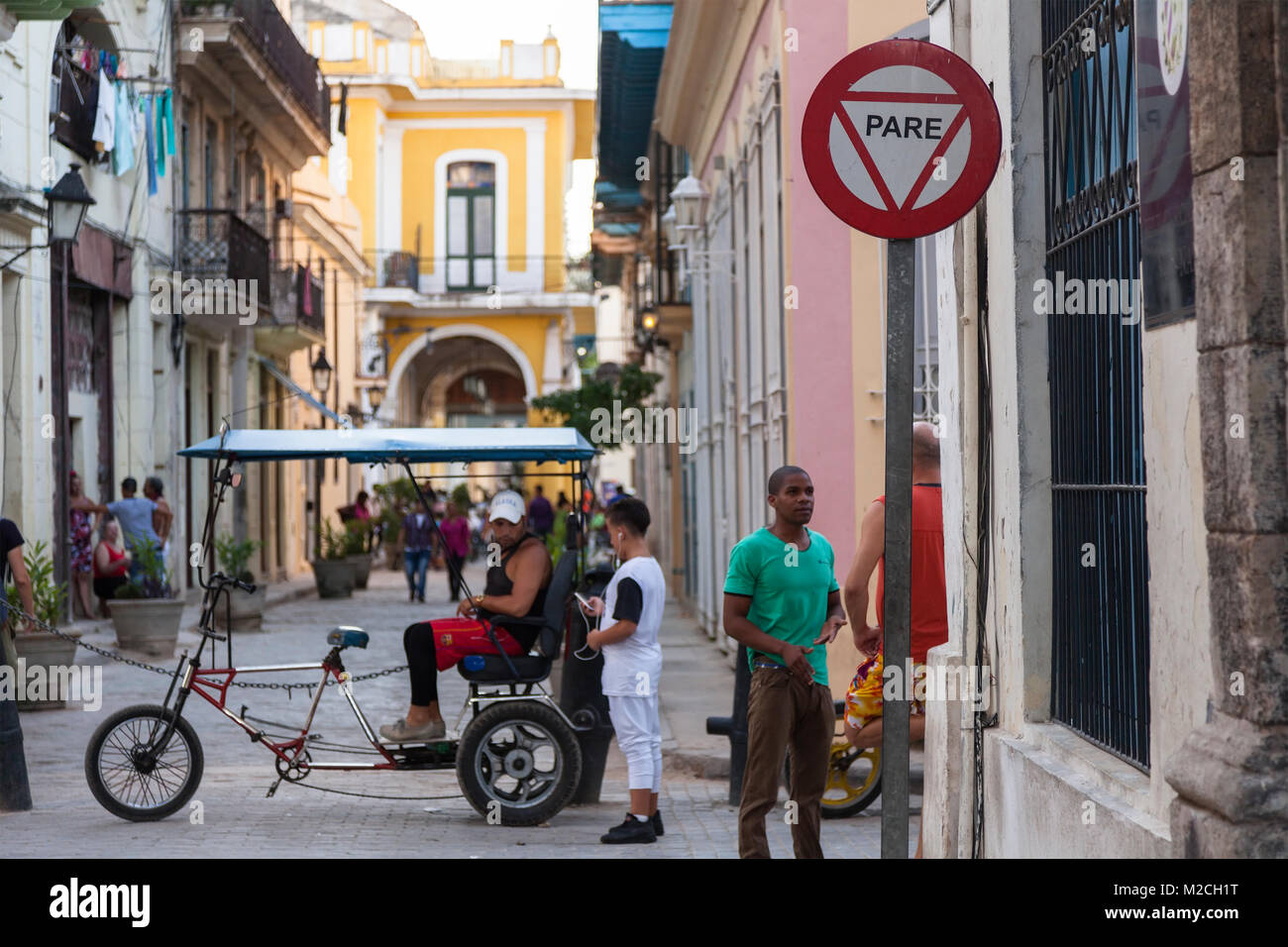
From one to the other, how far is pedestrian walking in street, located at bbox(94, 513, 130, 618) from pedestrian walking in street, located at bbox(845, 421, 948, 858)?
12.8 meters

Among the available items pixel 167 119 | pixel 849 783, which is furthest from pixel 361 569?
pixel 849 783

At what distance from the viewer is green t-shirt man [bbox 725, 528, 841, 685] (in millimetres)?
6926

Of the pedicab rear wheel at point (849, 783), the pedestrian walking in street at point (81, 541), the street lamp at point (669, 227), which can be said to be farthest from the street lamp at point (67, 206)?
the street lamp at point (669, 227)

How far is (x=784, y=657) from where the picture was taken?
6.83 meters

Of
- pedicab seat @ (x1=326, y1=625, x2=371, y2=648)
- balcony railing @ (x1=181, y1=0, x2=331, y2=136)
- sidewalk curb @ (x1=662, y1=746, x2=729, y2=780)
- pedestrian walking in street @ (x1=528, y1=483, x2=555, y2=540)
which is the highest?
balcony railing @ (x1=181, y1=0, x2=331, y2=136)

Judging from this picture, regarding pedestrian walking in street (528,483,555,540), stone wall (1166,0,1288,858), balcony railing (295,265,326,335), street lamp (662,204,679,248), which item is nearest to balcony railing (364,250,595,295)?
balcony railing (295,265,326,335)

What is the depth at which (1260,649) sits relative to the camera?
437cm

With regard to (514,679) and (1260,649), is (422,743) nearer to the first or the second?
(514,679)

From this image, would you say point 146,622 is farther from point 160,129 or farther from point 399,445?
point 160,129

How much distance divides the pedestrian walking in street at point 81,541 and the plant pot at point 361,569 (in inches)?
369

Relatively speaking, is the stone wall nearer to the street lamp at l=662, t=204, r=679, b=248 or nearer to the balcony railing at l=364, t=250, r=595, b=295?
the street lamp at l=662, t=204, r=679, b=248

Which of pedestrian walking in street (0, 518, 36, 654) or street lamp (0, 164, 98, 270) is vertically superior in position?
street lamp (0, 164, 98, 270)

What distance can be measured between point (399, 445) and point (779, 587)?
12.3 ft
